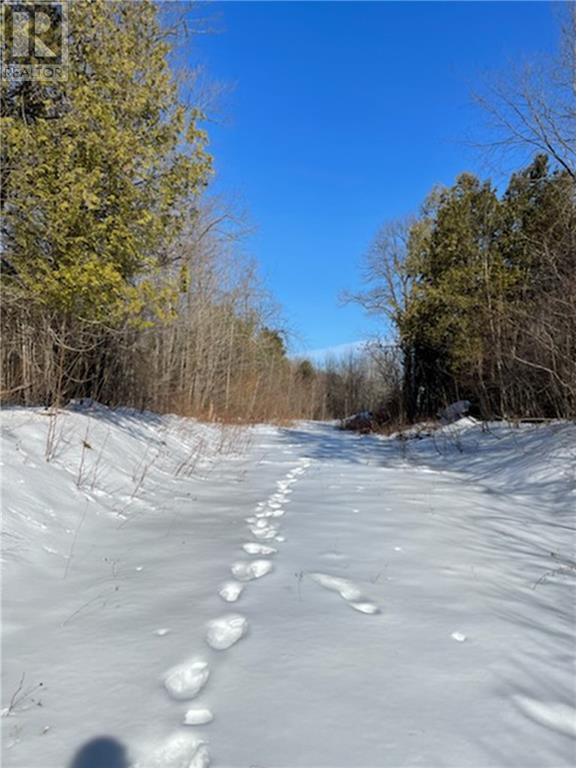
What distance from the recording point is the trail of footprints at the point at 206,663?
1.30 meters

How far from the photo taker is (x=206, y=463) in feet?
24.1

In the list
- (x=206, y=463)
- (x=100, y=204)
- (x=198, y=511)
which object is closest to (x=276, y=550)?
(x=198, y=511)

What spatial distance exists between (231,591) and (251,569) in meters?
0.33

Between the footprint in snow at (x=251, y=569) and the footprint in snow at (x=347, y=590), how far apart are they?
28cm

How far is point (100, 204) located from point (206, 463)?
13.5 ft

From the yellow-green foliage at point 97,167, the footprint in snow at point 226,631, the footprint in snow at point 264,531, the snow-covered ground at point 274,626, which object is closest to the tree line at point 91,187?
the yellow-green foliage at point 97,167

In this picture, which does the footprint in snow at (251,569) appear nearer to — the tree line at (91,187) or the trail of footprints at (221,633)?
the trail of footprints at (221,633)

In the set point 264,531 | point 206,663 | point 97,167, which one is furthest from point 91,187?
point 206,663

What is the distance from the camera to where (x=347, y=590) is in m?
2.40

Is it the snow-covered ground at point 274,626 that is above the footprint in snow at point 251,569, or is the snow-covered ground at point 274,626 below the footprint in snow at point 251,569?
below

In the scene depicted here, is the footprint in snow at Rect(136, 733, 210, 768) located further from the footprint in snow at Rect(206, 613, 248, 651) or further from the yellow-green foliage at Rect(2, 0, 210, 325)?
the yellow-green foliage at Rect(2, 0, 210, 325)

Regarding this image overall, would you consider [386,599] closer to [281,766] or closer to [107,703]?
[281,766]

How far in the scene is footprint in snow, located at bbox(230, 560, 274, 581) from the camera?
2.56 m

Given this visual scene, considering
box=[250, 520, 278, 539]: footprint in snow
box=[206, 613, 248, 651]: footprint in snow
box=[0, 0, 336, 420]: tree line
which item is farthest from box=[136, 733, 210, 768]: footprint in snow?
box=[0, 0, 336, 420]: tree line
